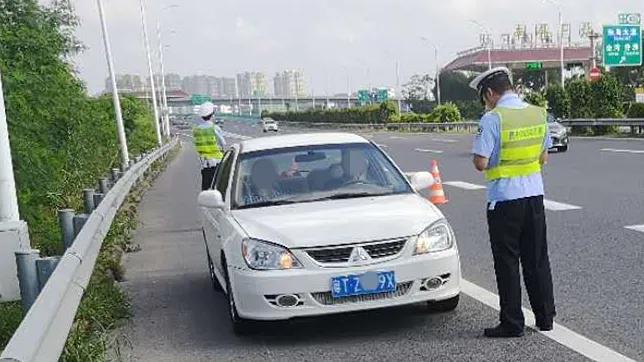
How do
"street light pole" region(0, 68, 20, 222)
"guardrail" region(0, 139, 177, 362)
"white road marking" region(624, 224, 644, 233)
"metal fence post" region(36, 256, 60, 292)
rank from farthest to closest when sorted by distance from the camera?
1. "white road marking" region(624, 224, 644, 233)
2. "street light pole" region(0, 68, 20, 222)
3. "metal fence post" region(36, 256, 60, 292)
4. "guardrail" region(0, 139, 177, 362)

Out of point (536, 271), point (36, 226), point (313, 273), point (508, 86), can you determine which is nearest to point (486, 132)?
point (508, 86)

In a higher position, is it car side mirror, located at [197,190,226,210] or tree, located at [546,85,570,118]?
car side mirror, located at [197,190,226,210]


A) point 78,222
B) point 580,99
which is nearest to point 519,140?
point 78,222

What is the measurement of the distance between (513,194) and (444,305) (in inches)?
43.7

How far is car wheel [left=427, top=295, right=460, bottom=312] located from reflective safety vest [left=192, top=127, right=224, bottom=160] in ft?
21.8

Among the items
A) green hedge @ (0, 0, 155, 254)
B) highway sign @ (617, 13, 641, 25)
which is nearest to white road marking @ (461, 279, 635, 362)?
green hedge @ (0, 0, 155, 254)

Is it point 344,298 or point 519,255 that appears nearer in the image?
point 344,298

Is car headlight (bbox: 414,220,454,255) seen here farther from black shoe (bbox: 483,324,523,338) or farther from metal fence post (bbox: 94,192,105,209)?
metal fence post (bbox: 94,192,105,209)

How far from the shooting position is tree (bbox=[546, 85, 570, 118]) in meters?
39.1

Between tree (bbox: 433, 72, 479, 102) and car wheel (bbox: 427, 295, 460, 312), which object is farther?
tree (bbox: 433, 72, 479, 102)

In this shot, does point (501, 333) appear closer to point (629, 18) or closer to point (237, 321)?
point (237, 321)

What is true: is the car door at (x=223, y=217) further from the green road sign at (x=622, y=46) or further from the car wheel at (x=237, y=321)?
the green road sign at (x=622, y=46)

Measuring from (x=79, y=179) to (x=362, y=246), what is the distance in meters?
11.3

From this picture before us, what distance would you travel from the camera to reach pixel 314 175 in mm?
6969
